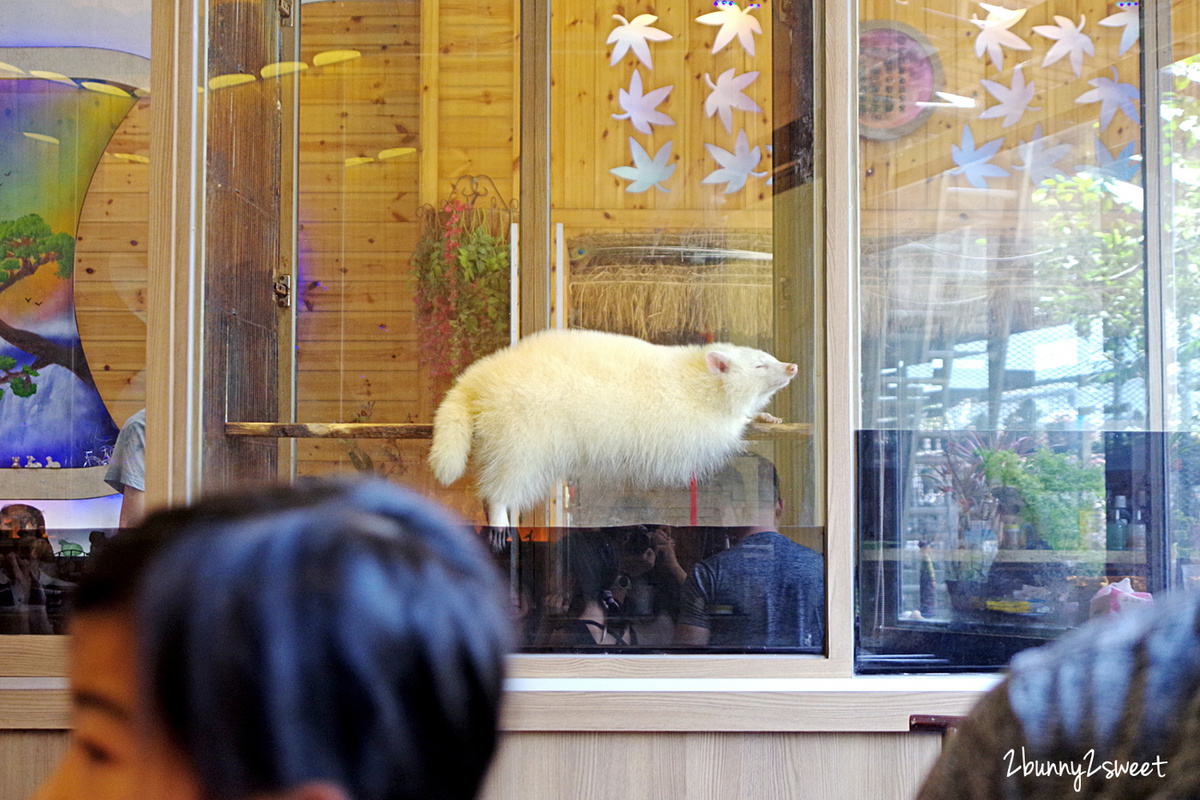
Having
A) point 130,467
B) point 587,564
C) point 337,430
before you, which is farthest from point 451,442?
point 130,467

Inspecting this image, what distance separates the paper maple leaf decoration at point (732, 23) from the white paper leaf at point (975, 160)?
0.45 metres

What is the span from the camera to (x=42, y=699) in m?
1.67

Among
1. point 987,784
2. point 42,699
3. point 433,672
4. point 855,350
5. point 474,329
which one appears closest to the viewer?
point 433,672

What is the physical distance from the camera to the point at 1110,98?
188 cm

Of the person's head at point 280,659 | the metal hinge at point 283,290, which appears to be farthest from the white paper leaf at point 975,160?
the person's head at point 280,659

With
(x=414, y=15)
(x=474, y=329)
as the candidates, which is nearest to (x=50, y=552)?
(x=474, y=329)

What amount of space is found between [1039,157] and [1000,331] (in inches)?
13.8

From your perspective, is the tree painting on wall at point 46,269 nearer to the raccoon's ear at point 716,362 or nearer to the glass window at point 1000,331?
the raccoon's ear at point 716,362

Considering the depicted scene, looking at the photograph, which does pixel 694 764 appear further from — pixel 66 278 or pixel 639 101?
pixel 66 278

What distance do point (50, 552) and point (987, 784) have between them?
1.86m

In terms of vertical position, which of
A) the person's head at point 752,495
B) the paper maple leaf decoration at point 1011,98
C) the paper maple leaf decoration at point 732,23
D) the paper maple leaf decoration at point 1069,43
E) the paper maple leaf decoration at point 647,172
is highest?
the paper maple leaf decoration at point 732,23

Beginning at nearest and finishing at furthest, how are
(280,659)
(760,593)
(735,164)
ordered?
(280,659) → (760,593) → (735,164)

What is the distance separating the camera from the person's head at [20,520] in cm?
184

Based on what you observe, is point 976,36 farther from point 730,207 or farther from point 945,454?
point 945,454
